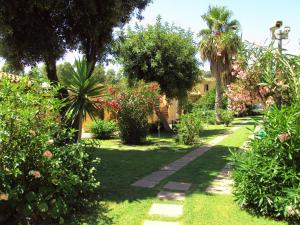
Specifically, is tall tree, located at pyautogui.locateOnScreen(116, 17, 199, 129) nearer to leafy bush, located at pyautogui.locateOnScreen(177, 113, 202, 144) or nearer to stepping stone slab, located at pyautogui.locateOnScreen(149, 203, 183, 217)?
leafy bush, located at pyautogui.locateOnScreen(177, 113, 202, 144)

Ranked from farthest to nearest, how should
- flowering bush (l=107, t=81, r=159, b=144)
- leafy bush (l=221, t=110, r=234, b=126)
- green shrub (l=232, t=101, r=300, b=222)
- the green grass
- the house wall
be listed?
leafy bush (l=221, t=110, r=234, b=126), the house wall, flowering bush (l=107, t=81, r=159, b=144), the green grass, green shrub (l=232, t=101, r=300, b=222)

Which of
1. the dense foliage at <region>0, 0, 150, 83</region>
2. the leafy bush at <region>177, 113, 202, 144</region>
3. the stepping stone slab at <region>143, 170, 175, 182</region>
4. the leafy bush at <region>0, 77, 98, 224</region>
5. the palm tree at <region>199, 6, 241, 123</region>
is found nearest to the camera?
the leafy bush at <region>0, 77, 98, 224</region>

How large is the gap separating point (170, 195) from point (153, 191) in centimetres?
43

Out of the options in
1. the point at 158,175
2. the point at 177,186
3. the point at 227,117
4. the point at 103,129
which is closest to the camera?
the point at 177,186

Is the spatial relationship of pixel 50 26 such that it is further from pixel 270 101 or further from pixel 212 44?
pixel 212 44

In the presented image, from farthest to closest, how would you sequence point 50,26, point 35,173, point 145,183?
point 50,26
point 145,183
point 35,173

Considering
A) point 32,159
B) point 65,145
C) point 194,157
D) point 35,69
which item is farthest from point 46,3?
point 194,157

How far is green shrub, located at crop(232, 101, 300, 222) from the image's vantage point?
5473 millimetres

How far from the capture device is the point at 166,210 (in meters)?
6.00

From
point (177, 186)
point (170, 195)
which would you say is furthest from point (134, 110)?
point (170, 195)

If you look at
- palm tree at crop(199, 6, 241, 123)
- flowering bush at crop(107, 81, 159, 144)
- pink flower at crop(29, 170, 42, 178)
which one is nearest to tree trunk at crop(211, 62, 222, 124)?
palm tree at crop(199, 6, 241, 123)

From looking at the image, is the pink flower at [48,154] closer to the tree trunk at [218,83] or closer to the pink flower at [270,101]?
the pink flower at [270,101]

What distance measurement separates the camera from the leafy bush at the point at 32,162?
4.90 m

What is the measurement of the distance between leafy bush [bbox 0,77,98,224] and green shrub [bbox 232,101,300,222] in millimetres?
2748
